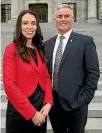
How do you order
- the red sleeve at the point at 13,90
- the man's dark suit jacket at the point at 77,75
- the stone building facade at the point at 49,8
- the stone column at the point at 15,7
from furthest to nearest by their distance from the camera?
the stone column at the point at 15,7 → the stone building facade at the point at 49,8 → the man's dark suit jacket at the point at 77,75 → the red sleeve at the point at 13,90

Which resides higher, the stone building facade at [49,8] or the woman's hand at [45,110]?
the stone building facade at [49,8]

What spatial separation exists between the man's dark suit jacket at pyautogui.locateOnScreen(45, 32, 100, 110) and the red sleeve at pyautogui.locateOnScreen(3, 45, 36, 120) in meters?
0.50

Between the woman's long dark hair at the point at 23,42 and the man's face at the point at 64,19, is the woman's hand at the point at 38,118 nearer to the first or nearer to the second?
the woman's long dark hair at the point at 23,42

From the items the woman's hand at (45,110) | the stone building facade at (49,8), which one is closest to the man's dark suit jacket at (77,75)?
the woman's hand at (45,110)

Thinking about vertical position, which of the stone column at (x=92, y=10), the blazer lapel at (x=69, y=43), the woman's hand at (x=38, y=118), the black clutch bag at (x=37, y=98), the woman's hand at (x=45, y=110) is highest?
the stone column at (x=92, y=10)

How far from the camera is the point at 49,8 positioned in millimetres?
40156

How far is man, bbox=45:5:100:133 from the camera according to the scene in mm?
3420

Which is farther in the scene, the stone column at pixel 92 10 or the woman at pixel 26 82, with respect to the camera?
→ the stone column at pixel 92 10

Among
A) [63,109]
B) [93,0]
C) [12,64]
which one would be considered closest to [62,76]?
[63,109]

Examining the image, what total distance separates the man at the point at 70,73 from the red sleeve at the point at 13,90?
0.50 m

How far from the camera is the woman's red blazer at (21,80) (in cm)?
304

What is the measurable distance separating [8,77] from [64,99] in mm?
683

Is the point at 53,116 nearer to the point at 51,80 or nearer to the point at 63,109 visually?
the point at 63,109

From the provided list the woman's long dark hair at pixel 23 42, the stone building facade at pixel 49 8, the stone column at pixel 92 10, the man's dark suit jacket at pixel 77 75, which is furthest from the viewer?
the stone building facade at pixel 49 8
